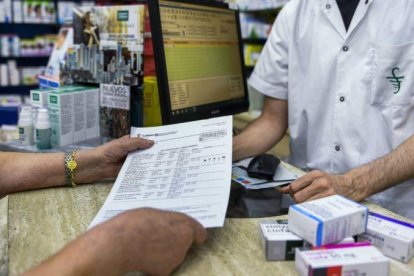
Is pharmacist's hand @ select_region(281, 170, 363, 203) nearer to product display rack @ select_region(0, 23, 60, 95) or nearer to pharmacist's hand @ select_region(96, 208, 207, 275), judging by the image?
pharmacist's hand @ select_region(96, 208, 207, 275)

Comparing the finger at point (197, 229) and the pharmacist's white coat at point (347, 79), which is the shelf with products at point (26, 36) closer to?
the pharmacist's white coat at point (347, 79)

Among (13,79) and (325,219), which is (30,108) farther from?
(13,79)

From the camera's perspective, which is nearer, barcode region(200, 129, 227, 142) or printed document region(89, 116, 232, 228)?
printed document region(89, 116, 232, 228)

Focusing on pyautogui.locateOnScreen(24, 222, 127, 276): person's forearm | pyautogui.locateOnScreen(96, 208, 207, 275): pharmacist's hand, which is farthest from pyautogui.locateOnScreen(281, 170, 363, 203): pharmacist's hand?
pyautogui.locateOnScreen(24, 222, 127, 276): person's forearm

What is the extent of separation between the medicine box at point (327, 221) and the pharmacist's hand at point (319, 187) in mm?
193

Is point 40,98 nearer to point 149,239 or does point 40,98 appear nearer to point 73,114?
point 73,114

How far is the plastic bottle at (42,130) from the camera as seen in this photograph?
57.5 inches

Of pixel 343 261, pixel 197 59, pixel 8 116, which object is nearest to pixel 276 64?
pixel 197 59

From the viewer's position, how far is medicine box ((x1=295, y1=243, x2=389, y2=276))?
26.6 inches

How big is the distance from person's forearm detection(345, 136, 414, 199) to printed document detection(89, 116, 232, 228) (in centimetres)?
36

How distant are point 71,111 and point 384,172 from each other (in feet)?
3.54

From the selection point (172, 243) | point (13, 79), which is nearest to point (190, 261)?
point (172, 243)

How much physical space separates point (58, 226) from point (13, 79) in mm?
5235

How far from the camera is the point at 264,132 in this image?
5.33ft
